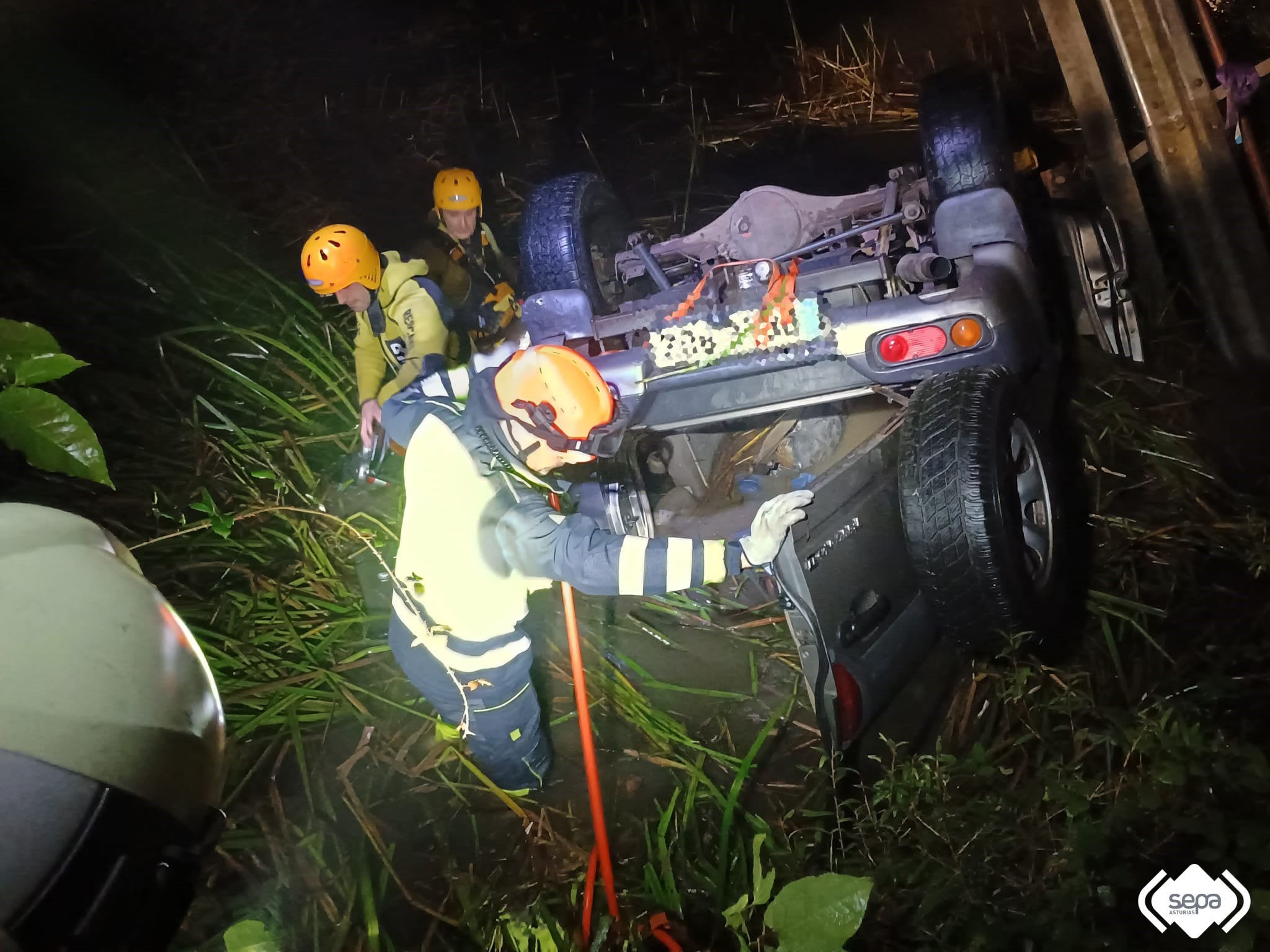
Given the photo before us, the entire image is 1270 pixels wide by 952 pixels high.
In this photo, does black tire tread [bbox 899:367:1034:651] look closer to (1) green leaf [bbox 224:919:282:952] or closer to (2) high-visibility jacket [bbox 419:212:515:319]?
(1) green leaf [bbox 224:919:282:952]

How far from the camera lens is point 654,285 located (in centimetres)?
346

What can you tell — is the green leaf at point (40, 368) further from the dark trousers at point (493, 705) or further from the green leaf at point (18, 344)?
the dark trousers at point (493, 705)

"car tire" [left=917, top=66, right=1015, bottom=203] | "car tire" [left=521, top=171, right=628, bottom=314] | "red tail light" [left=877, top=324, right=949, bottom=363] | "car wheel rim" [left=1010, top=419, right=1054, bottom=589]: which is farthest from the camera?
"car tire" [left=521, top=171, right=628, bottom=314]

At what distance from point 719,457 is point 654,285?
31.8 inches

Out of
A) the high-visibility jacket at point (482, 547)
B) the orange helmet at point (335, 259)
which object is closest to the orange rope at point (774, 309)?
the high-visibility jacket at point (482, 547)

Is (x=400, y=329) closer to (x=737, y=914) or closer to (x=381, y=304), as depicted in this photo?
(x=381, y=304)

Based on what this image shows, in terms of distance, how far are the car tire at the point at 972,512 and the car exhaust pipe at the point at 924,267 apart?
1.27 ft

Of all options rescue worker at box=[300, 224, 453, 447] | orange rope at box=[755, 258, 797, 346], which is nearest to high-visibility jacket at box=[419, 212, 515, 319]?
rescue worker at box=[300, 224, 453, 447]

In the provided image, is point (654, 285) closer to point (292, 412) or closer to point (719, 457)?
point (719, 457)

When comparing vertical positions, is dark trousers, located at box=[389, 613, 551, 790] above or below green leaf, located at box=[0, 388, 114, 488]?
below

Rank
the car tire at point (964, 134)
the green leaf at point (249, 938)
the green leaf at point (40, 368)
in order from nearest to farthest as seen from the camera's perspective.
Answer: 1. the green leaf at point (40, 368)
2. the green leaf at point (249, 938)
3. the car tire at point (964, 134)

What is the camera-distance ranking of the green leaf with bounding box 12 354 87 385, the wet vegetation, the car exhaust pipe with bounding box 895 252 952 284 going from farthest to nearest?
the car exhaust pipe with bounding box 895 252 952 284
the wet vegetation
the green leaf with bounding box 12 354 87 385

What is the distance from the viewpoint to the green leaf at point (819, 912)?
1584mm

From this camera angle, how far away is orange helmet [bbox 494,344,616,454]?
6.28 feet
